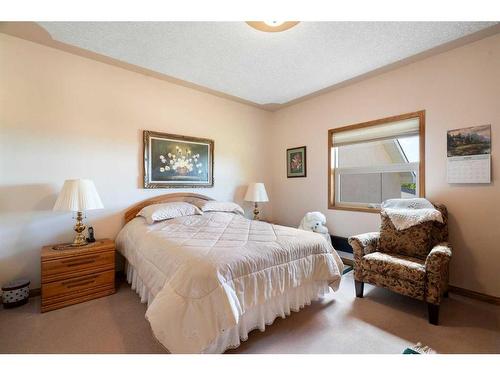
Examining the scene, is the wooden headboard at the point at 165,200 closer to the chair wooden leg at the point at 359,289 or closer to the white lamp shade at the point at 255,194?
the white lamp shade at the point at 255,194

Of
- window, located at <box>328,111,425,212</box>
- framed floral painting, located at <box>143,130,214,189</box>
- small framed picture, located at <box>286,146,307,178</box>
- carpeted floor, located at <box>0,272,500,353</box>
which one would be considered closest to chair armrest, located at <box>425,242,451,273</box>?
carpeted floor, located at <box>0,272,500,353</box>

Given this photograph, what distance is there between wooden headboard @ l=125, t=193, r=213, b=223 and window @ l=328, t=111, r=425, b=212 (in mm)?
2010

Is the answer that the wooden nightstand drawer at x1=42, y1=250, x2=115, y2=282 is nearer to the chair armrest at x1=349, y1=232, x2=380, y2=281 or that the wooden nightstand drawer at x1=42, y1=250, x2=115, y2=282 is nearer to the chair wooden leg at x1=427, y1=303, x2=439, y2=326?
the chair armrest at x1=349, y1=232, x2=380, y2=281

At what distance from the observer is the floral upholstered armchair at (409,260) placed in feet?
5.95

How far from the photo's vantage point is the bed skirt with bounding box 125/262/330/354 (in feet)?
4.79

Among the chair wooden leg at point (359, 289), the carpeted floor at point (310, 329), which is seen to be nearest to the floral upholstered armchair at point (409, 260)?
the chair wooden leg at point (359, 289)

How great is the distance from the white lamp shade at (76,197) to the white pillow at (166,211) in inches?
20.4

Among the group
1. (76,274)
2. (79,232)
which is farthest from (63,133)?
(76,274)

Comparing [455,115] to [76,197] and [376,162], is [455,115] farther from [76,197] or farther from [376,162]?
[76,197]

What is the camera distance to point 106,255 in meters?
2.26

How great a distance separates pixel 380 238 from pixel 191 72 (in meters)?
2.97
